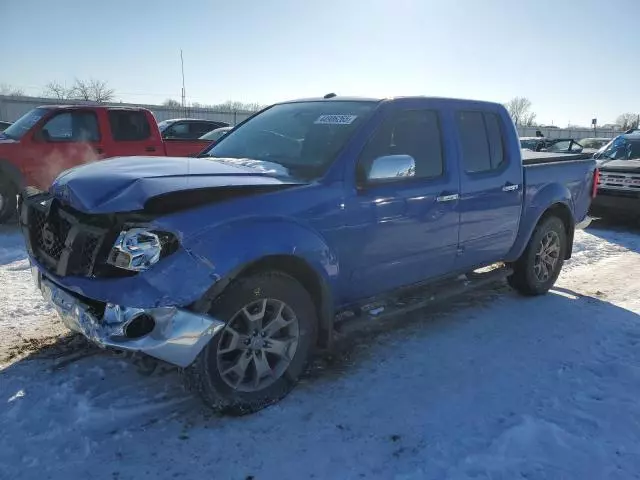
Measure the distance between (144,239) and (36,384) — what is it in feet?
4.75

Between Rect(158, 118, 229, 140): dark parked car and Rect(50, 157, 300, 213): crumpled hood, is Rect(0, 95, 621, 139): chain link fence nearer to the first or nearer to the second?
Rect(158, 118, 229, 140): dark parked car

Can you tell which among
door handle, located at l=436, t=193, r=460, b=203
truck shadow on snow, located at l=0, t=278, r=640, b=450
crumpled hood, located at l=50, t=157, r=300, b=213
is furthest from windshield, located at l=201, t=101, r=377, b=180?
truck shadow on snow, located at l=0, t=278, r=640, b=450

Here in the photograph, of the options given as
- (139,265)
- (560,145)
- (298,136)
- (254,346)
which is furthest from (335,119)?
(560,145)

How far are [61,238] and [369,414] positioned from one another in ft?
6.95

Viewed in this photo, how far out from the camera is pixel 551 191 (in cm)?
553

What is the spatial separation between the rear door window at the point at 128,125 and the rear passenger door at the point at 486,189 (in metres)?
6.88

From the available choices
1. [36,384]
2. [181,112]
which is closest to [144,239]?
[36,384]

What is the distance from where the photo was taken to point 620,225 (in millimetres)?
10656

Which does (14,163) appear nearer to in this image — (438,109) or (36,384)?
(36,384)

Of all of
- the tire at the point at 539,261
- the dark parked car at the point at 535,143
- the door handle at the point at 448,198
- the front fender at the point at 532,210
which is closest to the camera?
the door handle at the point at 448,198

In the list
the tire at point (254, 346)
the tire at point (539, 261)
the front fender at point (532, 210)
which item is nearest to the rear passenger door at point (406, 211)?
the tire at point (254, 346)

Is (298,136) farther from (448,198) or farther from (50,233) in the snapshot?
(50,233)

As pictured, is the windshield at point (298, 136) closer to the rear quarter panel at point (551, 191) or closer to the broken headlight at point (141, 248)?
the broken headlight at point (141, 248)

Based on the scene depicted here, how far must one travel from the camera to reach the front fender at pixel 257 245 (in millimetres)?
2865
